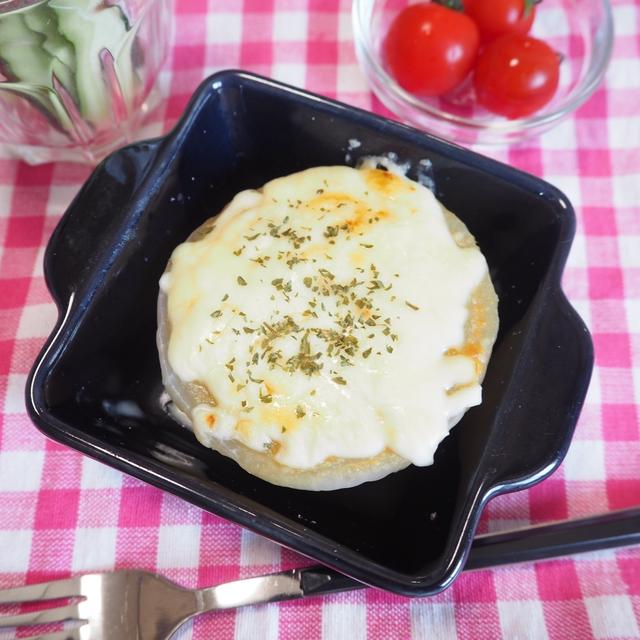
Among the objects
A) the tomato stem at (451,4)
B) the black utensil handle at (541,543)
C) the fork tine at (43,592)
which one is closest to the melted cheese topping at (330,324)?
the black utensil handle at (541,543)

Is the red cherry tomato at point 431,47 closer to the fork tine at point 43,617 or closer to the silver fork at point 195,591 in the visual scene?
the silver fork at point 195,591

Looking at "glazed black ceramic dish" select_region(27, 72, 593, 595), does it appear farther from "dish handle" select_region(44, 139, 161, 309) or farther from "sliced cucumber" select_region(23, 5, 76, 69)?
"sliced cucumber" select_region(23, 5, 76, 69)

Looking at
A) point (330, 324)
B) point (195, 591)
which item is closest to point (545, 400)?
point (330, 324)

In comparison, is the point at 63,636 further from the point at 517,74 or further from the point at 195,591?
the point at 517,74

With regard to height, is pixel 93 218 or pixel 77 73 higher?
pixel 77 73

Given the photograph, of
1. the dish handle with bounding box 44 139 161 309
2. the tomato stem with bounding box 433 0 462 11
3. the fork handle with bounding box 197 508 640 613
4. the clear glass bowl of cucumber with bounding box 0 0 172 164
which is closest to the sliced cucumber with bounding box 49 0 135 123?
the clear glass bowl of cucumber with bounding box 0 0 172 164

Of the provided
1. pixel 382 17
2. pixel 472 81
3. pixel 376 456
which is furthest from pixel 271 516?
pixel 382 17
